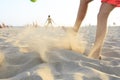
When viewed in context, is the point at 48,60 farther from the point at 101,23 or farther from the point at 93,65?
the point at 101,23

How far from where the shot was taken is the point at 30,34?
463 centimetres

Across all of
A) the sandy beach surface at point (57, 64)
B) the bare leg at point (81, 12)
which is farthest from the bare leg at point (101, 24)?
the bare leg at point (81, 12)

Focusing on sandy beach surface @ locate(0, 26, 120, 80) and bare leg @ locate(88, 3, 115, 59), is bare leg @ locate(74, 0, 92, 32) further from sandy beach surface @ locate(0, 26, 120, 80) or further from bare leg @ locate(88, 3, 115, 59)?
bare leg @ locate(88, 3, 115, 59)

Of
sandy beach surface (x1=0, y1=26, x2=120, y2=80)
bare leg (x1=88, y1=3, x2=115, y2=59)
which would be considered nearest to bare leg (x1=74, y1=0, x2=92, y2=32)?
sandy beach surface (x1=0, y1=26, x2=120, y2=80)

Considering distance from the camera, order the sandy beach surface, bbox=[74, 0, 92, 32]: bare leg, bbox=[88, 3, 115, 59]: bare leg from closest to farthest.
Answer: the sandy beach surface, bbox=[88, 3, 115, 59]: bare leg, bbox=[74, 0, 92, 32]: bare leg

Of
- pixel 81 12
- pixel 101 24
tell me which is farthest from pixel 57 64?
pixel 81 12

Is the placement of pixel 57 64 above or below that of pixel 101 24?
below

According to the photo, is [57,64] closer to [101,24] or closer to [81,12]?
[101,24]

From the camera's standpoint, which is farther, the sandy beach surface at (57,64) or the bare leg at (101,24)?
the bare leg at (101,24)

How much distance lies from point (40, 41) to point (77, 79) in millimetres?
1719

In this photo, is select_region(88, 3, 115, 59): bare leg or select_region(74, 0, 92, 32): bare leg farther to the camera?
select_region(74, 0, 92, 32): bare leg

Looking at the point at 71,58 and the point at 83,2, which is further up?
the point at 83,2

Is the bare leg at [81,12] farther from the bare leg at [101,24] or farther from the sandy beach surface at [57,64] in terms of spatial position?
the bare leg at [101,24]

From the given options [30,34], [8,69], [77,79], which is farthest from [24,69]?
[30,34]
